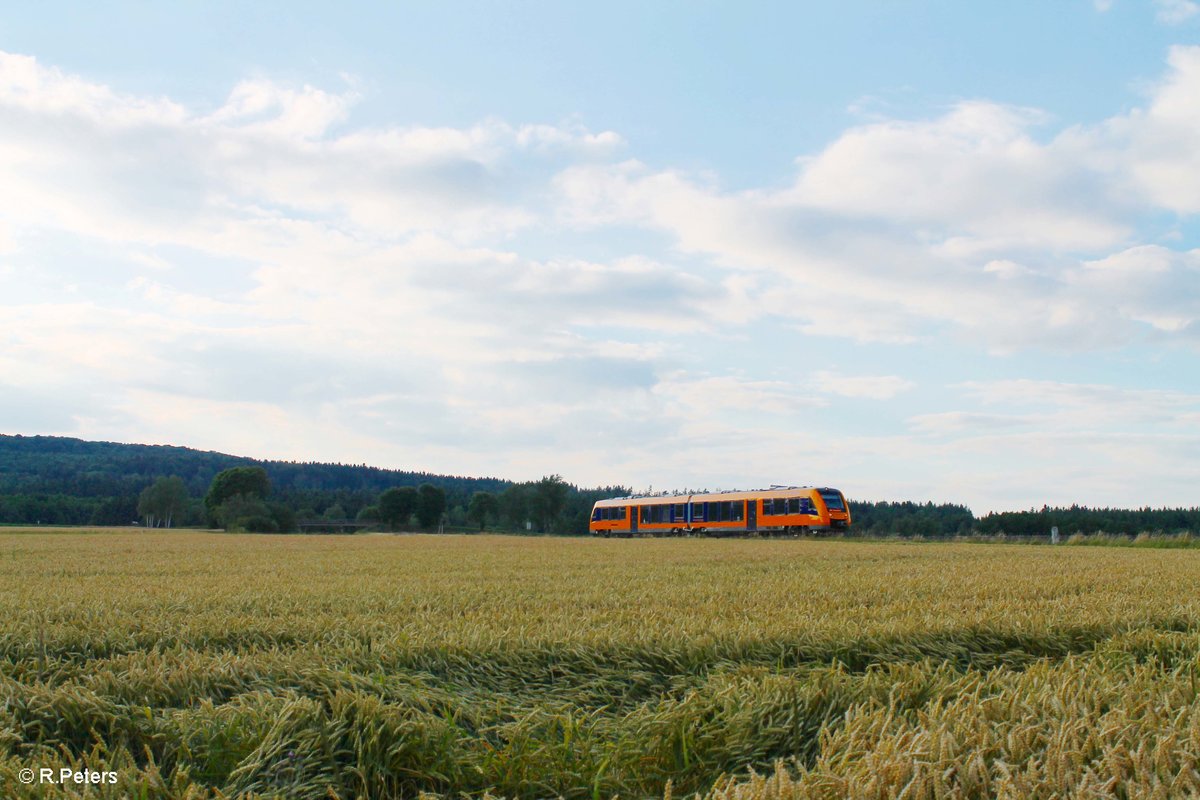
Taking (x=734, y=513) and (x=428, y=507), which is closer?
(x=734, y=513)

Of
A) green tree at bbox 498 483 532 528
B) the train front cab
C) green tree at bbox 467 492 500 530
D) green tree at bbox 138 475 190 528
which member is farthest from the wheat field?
green tree at bbox 467 492 500 530

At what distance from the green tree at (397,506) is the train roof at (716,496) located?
53.6 metres

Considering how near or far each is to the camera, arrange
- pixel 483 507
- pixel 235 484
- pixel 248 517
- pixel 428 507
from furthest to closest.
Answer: pixel 483 507 < pixel 428 507 < pixel 235 484 < pixel 248 517

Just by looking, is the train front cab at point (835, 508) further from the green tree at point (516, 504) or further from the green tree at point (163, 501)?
the green tree at point (163, 501)

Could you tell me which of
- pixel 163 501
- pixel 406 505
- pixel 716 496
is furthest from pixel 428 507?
pixel 716 496

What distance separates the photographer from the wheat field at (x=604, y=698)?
2.79 meters

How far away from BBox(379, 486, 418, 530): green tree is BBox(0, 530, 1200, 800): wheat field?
103m

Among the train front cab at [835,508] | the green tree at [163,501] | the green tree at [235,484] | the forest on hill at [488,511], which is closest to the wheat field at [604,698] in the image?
the train front cab at [835,508]

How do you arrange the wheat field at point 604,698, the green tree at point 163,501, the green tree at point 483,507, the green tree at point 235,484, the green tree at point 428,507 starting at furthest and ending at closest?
1. the green tree at point 483,507
2. the green tree at point 163,501
3. the green tree at point 428,507
4. the green tree at point 235,484
5. the wheat field at point 604,698

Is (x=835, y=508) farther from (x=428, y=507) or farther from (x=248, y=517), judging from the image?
(x=428, y=507)

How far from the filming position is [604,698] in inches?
176

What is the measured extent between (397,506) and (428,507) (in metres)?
4.11

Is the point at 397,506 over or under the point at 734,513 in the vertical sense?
under

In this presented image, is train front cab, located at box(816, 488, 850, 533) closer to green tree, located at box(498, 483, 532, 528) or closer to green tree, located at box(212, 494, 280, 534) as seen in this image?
green tree, located at box(212, 494, 280, 534)
